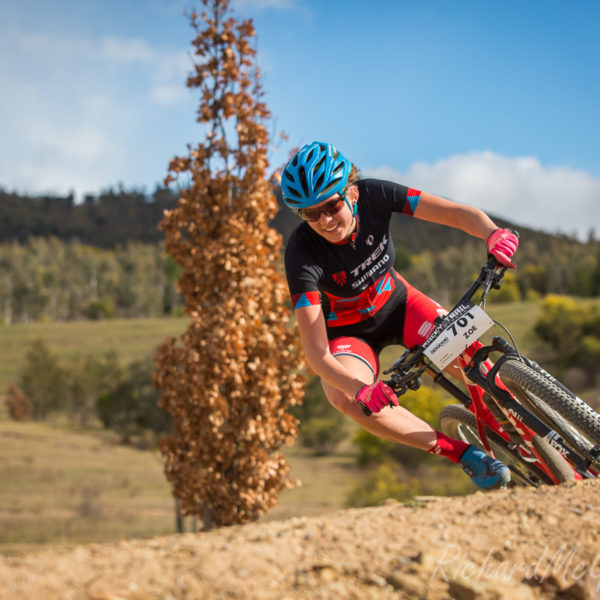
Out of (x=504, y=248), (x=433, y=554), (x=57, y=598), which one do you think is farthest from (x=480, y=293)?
(x=57, y=598)

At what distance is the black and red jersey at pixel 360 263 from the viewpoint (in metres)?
4.60

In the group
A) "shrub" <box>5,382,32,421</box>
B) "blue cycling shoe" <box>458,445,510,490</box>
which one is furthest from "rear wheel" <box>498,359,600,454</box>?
"shrub" <box>5,382,32,421</box>

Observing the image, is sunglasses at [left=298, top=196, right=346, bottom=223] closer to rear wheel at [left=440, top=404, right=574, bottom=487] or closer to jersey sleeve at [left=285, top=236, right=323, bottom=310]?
jersey sleeve at [left=285, top=236, right=323, bottom=310]

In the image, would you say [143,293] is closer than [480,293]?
No

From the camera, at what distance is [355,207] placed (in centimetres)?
467

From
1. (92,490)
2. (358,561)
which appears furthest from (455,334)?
(92,490)

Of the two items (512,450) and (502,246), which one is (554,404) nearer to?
(512,450)

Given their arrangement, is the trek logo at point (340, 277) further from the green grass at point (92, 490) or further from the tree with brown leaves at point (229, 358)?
the green grass at point (92, 490)

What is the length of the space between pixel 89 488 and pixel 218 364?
37.0 m

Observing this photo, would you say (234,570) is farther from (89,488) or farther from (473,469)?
(89,488)

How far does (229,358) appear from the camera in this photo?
7.87 m

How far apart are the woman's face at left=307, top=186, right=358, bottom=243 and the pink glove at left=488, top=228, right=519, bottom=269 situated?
100 cm

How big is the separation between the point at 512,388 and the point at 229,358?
4.22 meters

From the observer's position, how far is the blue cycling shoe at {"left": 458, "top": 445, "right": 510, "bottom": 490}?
440 cm
